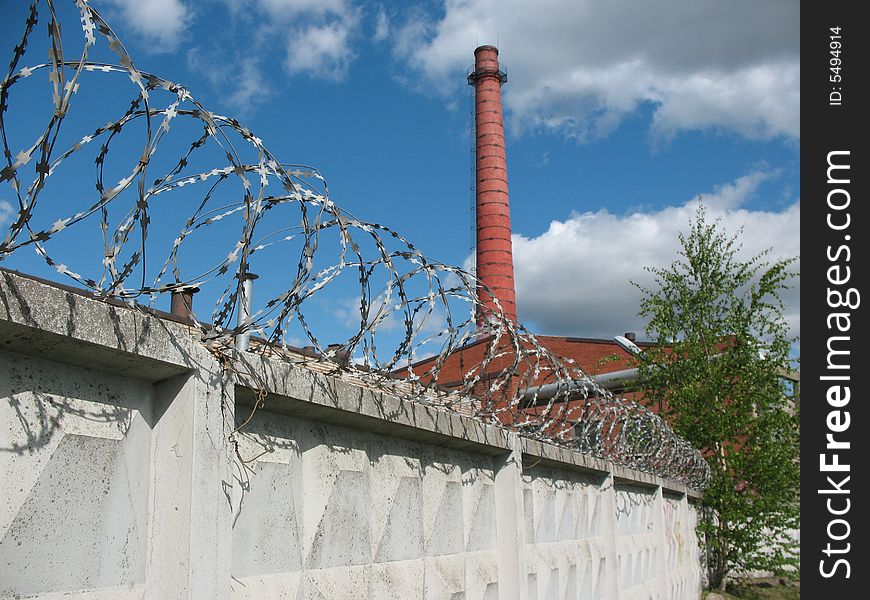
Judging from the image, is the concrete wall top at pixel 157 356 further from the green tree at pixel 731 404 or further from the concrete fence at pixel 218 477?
the green tree at pixel 731 404

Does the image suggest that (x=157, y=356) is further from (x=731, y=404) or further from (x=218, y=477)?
(x=731, y=404)

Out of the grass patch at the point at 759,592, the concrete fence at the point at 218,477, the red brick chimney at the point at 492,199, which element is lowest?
the grass patch at the point at 759,592

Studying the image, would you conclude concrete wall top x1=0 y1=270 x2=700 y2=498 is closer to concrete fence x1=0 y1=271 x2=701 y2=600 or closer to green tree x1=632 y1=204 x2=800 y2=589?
concrete fence x1=0 y1=271 x2=701 y2=600

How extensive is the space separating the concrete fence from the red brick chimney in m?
26.2

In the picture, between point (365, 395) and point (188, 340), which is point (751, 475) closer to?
point (365, 395)

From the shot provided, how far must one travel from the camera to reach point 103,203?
2342 mm

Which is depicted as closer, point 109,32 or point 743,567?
point 109,32

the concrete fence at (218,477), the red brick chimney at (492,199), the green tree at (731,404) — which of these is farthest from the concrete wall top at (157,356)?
the red brick chimney at (492,199)

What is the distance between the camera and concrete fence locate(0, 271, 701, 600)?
2516mm

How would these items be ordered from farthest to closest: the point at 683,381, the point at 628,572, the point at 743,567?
the point at 683,381
the point at 743,567
the point at 628,572

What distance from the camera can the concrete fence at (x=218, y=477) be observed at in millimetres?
2516

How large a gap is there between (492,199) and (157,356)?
3093 centimetres
